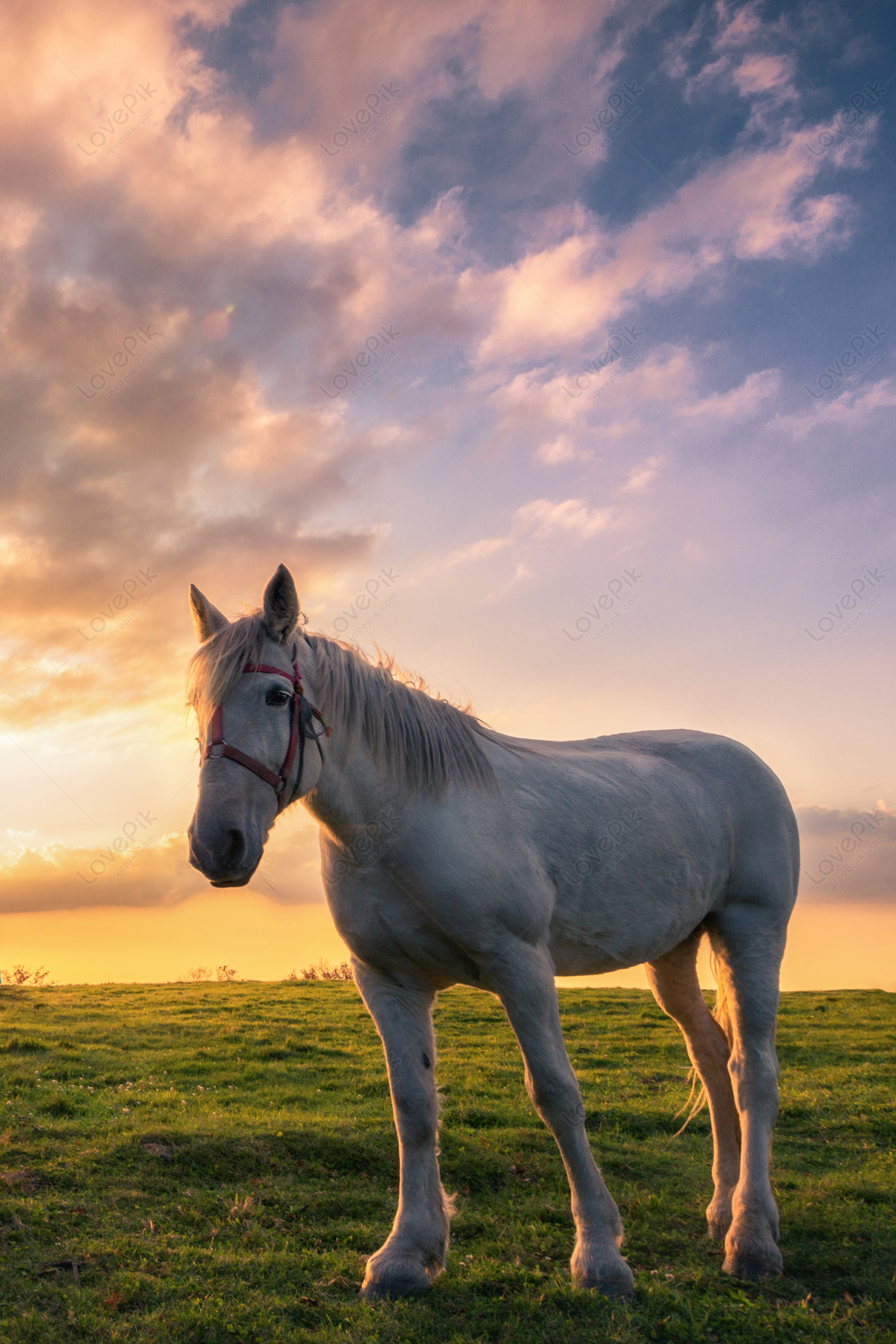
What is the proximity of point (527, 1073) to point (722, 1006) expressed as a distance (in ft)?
7.66

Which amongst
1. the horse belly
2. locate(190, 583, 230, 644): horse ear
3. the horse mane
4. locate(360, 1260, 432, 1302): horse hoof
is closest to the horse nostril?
the horse mane

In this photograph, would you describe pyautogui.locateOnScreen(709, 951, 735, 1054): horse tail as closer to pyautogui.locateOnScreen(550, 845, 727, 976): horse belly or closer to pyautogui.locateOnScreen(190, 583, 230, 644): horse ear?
pyautogui.locateOnScreen(550, 845, 727, 976): horse belly

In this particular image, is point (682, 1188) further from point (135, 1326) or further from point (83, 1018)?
point (83, 1018)

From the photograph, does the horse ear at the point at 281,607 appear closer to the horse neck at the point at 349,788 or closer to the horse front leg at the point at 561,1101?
the horse neck at the point at 349,788

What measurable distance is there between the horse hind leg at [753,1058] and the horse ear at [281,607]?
394 cm

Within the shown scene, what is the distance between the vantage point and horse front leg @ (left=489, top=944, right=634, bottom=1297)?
445cm

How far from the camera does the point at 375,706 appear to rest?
15.3 ft

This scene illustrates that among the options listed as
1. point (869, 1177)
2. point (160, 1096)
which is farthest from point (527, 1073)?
point (160, 1096)

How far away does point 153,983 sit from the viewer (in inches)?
756

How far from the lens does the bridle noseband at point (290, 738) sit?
396 centimetres

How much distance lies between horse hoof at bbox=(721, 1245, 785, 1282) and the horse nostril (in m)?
4.03
